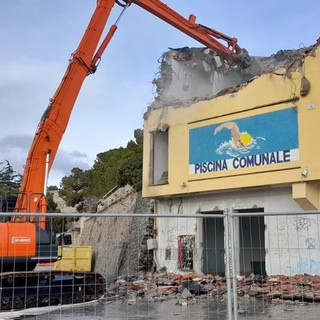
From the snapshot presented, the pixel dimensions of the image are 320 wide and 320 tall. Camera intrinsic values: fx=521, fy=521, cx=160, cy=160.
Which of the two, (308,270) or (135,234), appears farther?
(135,234)

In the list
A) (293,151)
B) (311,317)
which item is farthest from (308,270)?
(293,151)

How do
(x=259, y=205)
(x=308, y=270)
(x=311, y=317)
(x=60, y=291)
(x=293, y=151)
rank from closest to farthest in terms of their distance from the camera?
(x=311, y=317)
(x=60, y=291)
(x=308, y=270)
(x=293, y=151)
(x=259, y=205)

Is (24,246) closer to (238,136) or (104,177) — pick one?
(238,136)

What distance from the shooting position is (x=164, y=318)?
39.4ft

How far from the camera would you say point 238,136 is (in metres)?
21.4

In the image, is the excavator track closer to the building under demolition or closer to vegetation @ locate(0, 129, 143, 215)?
the building under demolition

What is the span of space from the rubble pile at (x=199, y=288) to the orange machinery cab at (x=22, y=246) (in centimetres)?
208

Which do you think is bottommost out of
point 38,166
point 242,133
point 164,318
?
point 164,318

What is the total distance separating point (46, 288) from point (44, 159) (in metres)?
4.00

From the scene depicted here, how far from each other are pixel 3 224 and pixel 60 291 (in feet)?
8.85

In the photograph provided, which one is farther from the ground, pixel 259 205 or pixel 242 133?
pixel 242 133

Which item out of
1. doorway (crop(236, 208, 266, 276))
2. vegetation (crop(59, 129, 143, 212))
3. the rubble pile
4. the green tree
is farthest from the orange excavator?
the green tree

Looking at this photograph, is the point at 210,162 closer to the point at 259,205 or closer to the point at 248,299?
the point at 259,205

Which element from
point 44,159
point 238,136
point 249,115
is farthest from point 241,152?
point 44,159
